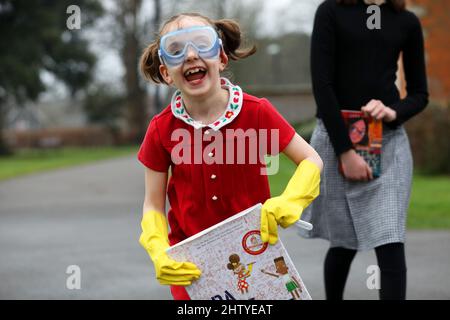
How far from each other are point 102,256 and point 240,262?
12.8 feet

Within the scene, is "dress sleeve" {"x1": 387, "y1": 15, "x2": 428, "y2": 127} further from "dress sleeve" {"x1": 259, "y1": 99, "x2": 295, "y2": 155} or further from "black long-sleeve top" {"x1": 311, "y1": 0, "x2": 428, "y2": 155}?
"dress sleeve" {"x1": 259, "y1": 99, "x2": 295, "y2": 155}

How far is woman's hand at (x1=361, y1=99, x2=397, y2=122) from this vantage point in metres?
3.46

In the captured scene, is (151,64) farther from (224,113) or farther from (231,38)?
(224,113)

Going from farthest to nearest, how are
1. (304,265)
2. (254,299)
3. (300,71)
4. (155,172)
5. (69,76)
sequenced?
(69,76) → (300,71) → (304,265) → (155,172) → (254,299)

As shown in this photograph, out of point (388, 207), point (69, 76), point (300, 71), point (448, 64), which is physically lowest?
point (388, 207)

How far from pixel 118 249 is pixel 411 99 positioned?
3.65 m

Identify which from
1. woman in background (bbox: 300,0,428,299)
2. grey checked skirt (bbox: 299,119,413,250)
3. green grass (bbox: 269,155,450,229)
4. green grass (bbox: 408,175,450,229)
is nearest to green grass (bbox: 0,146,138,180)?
green grass (bbox: 269,155,450,229)

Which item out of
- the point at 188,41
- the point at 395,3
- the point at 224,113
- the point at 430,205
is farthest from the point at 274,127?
the point at 430,205

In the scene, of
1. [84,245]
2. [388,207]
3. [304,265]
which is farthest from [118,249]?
[388,207]

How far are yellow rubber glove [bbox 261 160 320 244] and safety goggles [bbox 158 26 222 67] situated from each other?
0.52 m
